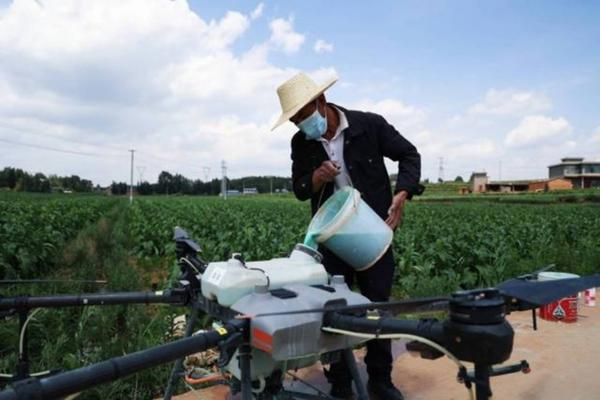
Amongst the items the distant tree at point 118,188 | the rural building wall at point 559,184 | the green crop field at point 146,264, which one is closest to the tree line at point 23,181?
the distant tree at point 118,188

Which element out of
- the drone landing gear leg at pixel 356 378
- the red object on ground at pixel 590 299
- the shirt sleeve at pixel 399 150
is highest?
the shirt sleeve at pixel 399 150

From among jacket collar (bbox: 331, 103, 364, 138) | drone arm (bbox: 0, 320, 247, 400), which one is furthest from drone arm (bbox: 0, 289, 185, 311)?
jacket collar (bbox: 331, 103, 364, 138)

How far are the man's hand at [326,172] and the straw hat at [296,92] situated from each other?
1.07ft

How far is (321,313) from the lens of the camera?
155 centimetres

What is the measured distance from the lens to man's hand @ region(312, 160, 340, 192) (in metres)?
2.63

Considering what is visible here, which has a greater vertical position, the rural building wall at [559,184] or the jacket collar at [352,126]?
the rural building wall at [559,184]

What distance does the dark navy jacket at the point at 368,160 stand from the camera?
9.87ft

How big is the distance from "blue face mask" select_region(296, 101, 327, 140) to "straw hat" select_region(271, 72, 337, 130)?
0.10m

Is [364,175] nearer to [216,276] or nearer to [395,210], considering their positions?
[395,210]

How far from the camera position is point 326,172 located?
8.75ft

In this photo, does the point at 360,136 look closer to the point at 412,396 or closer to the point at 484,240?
the point at 412,396

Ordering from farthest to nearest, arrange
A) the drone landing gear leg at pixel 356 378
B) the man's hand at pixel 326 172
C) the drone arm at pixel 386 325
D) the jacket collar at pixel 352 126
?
the jacket collar at pixel 352 126 → the man's hand at pixel 326 172 → the drone landing gear leg at pixel 356 378 → the drone arm at pixel 386 325

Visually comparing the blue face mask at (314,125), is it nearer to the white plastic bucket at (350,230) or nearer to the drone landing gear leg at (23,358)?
the white plastic bucket at (350,230)

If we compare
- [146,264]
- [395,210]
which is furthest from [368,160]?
[146,264]
